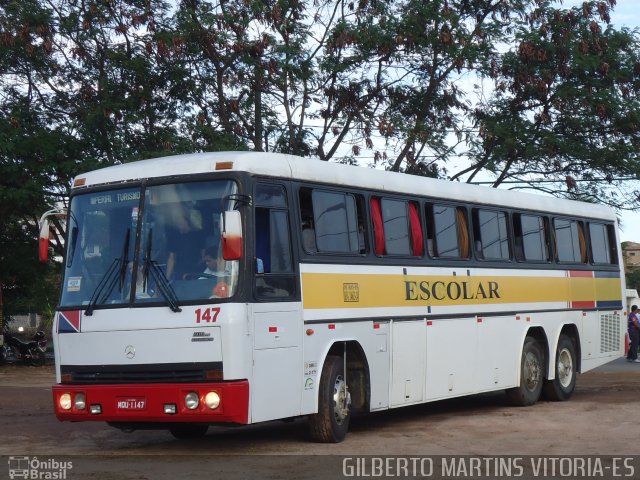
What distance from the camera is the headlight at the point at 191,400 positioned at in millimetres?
11336

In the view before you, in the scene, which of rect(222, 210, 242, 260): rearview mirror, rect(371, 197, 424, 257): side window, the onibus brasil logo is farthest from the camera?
rect(371, 197, 424, 257): side window

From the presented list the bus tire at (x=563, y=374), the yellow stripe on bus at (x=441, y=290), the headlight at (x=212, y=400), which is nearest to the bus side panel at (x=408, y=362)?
the yellow stripe on bus at (x=441, y=290)

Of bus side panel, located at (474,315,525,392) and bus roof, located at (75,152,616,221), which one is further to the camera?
bus side panel, located at (474,315,525,392)

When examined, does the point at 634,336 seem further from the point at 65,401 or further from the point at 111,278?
the point at 65,401

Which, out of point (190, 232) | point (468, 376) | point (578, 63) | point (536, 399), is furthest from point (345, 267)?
point (578, 63)

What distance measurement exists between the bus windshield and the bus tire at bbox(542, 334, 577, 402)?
8.50 meters

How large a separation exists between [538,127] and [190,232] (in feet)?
64.2

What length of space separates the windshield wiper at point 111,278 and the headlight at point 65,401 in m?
0.87

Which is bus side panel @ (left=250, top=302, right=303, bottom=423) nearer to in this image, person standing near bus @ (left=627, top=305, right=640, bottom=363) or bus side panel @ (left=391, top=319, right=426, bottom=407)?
bus side panel @ (left=391, top=319, right=426, bottom=407)

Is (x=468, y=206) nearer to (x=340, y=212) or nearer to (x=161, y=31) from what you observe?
(x=340, y=212)

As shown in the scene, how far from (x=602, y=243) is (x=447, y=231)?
5.87 meters

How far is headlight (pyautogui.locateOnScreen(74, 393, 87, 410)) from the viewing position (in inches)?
468

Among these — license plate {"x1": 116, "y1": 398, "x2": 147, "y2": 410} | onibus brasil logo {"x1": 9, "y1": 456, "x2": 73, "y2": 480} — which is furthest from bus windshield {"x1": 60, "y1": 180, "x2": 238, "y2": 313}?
onibus brasil logo {"x1": 9, "y1": 456, "x2": 73, "y2": 480}

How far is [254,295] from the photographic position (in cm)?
1166
